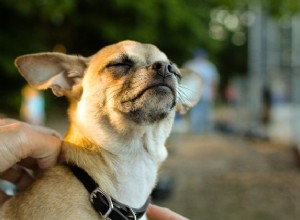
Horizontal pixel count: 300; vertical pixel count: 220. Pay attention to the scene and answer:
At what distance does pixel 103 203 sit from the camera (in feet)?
8.23

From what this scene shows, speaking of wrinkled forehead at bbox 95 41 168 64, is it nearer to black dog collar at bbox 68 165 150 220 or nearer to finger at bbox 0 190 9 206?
black dog collar at bbox 68 165 150 220

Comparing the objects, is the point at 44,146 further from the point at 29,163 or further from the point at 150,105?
the point at 150,105

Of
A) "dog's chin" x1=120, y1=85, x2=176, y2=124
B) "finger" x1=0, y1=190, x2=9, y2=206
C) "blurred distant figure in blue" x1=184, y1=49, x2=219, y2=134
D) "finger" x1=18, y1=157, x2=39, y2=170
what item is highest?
"dog's chin" x1=120, y1=85, x2=176, y2=124

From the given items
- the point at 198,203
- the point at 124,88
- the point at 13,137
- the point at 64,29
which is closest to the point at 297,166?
the point at 198,203

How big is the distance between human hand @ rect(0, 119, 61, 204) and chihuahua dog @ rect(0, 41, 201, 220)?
80 millimetres

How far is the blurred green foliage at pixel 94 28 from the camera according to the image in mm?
16156

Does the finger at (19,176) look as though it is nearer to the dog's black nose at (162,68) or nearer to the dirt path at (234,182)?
the dog's black nose at (162,68)

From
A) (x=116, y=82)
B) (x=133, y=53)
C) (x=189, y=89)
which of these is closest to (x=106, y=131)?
(x=116, y=82)

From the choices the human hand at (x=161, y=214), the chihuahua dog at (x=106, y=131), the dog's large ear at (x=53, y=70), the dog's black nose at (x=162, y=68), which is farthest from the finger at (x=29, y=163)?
the dog's black nose at (x=162, y=68)

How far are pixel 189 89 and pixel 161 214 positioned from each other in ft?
2.99

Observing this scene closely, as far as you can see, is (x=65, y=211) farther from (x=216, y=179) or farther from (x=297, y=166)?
(x=297, y=166)

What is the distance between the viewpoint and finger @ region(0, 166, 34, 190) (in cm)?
295

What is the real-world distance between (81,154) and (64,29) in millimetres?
20443

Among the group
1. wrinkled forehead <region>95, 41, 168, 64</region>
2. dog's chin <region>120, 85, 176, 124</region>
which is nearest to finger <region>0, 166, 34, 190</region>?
dog's chin <region>120, 85, 176, 124</region>
